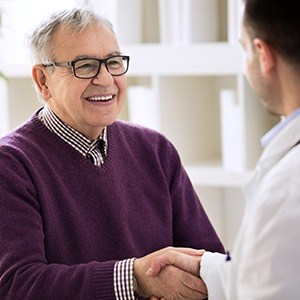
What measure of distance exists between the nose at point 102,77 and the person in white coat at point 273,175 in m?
0.71

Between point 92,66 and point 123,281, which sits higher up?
point 92,66

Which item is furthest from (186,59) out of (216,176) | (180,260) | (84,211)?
(180,260)

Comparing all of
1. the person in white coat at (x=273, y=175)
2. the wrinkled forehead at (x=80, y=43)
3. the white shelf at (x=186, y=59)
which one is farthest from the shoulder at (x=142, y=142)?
the person in white coat at (x=273, y=175)

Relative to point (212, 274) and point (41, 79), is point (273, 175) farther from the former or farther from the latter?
point (41, 79)

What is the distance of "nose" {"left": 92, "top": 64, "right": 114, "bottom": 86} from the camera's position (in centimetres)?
232

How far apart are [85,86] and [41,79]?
5.5 inches

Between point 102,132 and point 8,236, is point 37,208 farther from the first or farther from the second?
point 102,132

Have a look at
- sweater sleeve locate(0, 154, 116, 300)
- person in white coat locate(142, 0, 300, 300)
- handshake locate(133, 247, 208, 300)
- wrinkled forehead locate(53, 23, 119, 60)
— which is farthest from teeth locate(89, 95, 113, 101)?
person in white coat locate(142, 0, 300, 300)

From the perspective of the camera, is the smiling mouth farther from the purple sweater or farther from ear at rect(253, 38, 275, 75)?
ear at rect(253, 38, 275, 75)

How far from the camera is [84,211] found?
2297mm

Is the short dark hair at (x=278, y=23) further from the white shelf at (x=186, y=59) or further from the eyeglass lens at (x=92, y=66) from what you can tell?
the white shelf at (x=186, y=59)

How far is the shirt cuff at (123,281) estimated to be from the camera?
83.7 inches

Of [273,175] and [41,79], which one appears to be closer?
[273,175]

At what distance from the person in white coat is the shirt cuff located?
0.48 metres
